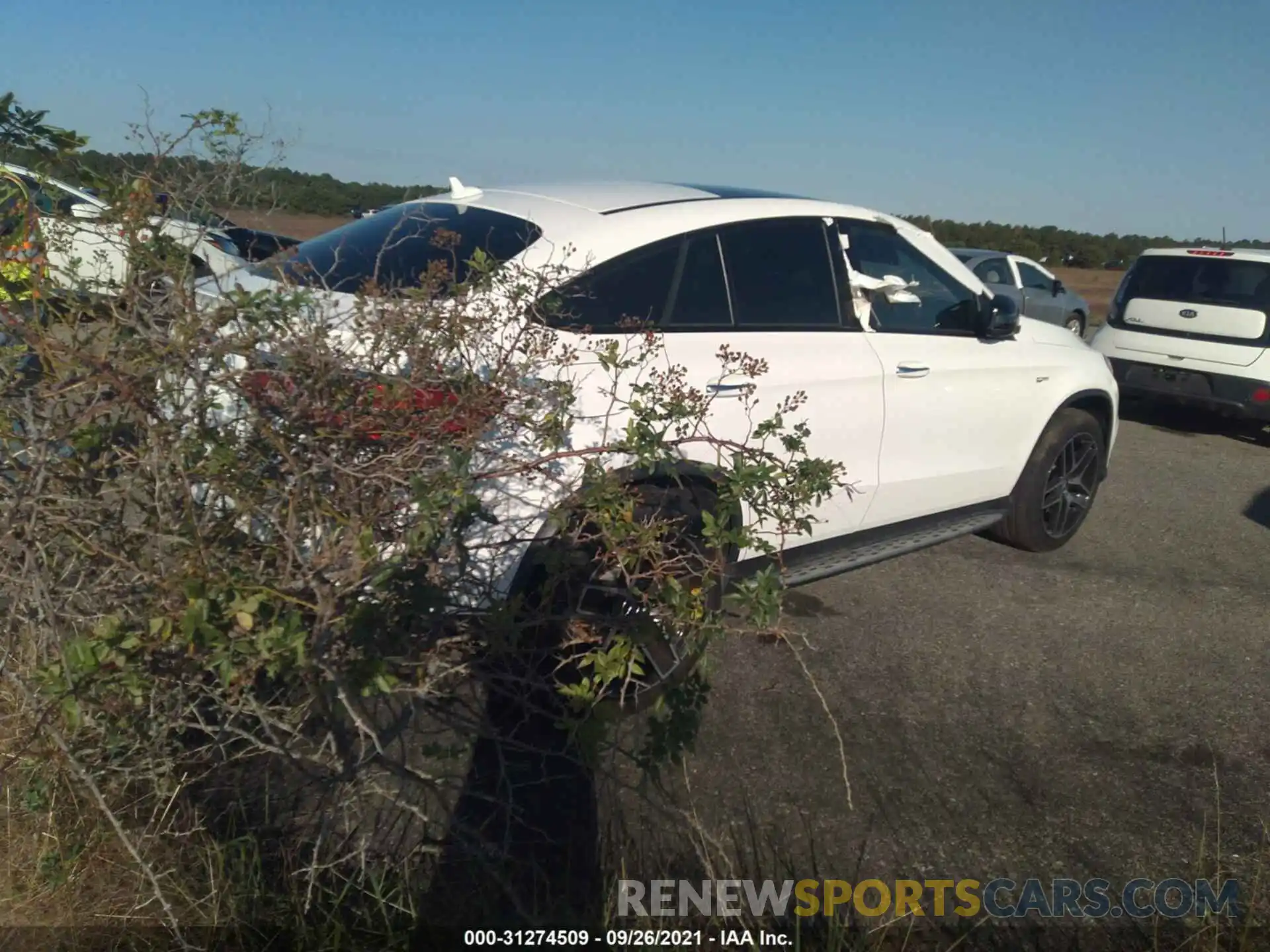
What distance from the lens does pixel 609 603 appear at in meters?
3.05

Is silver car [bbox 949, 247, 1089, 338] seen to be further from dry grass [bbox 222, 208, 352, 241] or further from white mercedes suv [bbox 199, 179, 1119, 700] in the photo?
dry grass [bbox 222, 208, 352, 241]

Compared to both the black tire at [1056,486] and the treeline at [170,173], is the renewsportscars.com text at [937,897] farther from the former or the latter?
the black tire at [1056,486]

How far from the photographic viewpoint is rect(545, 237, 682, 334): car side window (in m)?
3.42

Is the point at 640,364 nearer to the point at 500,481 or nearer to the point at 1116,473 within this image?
the point at 500,481

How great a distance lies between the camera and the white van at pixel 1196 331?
28.5 feet

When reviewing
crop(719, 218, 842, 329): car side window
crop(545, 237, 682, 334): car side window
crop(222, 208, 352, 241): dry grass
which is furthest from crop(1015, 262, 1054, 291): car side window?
crop(545, 237, 682, 334): car side window

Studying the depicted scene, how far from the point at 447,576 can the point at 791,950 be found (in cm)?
120

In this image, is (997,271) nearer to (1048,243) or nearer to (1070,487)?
(1070,487)

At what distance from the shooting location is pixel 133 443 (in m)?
2.39

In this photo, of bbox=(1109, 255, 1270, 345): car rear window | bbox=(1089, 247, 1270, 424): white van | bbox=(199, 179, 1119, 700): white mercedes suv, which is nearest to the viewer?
bbox=(199, 179, 1119, 700): white mercedes suv

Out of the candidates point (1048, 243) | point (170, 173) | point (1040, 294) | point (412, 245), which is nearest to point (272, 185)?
point (170, 173)

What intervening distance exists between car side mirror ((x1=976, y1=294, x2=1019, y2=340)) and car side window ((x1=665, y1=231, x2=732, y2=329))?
1544mm

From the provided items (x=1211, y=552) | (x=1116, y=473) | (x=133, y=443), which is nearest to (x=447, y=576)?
(x=133, y=443)

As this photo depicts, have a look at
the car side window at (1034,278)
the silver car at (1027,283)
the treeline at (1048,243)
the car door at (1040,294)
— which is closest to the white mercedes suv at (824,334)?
the silver car at (1027,283)
